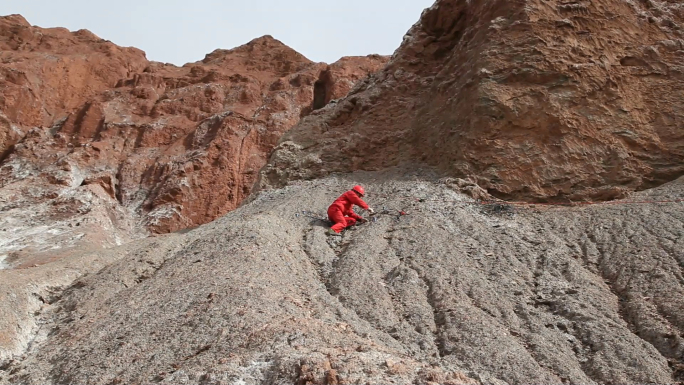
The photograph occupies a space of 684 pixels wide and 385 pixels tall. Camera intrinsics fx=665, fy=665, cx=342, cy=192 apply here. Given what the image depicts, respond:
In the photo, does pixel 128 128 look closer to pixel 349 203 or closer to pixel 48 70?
pixel 48 70

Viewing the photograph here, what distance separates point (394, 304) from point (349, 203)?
4552mm

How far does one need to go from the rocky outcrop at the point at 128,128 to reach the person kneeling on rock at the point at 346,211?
8538 mm

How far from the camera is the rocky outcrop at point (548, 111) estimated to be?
1422 cm

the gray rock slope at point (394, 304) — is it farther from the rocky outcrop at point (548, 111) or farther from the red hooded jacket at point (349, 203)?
the rocky outcrop at point (548, 111)

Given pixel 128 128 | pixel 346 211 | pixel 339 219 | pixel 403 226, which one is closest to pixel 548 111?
pixel 403 226

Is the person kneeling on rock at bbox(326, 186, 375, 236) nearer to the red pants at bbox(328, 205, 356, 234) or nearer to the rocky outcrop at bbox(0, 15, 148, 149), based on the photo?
the red pants at bbox(328, 205, 356, 234)

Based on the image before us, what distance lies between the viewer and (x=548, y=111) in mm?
14594

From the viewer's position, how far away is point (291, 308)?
8.18m

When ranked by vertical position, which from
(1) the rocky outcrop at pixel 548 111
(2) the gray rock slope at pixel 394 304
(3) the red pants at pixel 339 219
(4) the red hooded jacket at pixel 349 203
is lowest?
(2) the gray rock slope at pixel 394 304

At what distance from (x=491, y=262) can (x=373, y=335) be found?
3.17 metres

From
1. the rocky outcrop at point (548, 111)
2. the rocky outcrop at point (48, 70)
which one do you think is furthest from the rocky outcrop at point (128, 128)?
the rocky outcrop at point (548, 111)

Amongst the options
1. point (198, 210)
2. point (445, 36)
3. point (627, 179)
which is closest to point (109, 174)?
point (198, 210)

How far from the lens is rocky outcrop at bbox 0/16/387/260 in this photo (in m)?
22.8

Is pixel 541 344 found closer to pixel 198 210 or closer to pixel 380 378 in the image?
pixel 380 378
